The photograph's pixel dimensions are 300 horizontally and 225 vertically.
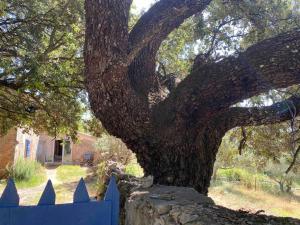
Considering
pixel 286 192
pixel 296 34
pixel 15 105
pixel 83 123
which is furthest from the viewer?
pixel 286 192

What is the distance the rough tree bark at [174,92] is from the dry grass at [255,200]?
12.4 meters

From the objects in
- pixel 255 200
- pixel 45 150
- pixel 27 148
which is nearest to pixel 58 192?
pixel 27 148

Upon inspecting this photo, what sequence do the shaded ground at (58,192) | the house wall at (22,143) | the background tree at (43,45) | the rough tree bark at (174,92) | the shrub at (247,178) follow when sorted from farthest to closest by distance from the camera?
the shrub at (247,178)
the house wall at (22,143)
the shaded ground at (58,192)
the background tree at (43,45)
the rough tree bark at (174,92)

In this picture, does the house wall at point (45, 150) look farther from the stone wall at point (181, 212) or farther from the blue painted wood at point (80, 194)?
the blue painted wood at point (80, 194)

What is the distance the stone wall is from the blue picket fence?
12.5 inches

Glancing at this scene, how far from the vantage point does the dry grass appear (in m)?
17.4

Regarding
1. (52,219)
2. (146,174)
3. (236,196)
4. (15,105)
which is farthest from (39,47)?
(236,196)

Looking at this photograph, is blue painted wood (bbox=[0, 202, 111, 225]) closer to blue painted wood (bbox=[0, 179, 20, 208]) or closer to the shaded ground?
blue painted wood (bbox=[0, 179, 20, 208])

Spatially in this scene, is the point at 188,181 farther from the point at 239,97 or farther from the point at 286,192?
the point at 286,192

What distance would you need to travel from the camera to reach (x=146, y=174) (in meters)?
4.98

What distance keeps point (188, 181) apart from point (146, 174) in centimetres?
59

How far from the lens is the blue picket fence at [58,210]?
10.1 ft

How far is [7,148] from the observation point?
786 inches

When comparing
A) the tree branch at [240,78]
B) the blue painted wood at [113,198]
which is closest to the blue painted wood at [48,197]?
the blue painted wood at [113,198]
